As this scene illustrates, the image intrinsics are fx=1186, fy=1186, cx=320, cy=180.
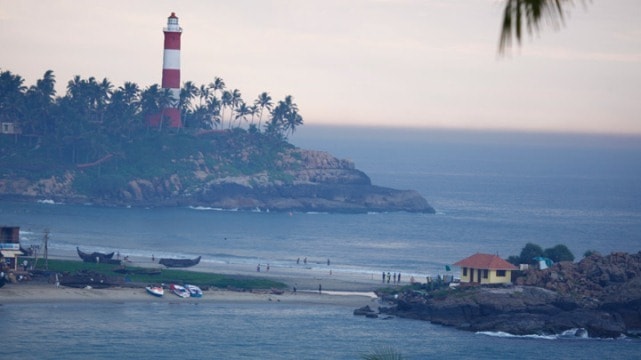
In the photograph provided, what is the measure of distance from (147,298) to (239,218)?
60360 millimetres

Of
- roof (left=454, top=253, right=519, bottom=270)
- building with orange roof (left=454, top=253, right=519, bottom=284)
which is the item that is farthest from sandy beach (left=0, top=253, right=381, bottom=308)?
roof (left=454, top=253, right=519, bottom=270)

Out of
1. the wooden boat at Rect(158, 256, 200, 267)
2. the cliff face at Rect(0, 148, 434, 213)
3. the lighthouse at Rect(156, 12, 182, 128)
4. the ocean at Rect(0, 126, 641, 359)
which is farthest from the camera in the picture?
the cliff face at Rect(0, 148, 434, 213)

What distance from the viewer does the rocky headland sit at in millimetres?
55281

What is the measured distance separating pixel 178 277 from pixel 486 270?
18.2 metres

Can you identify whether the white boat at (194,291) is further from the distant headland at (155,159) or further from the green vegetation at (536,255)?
the distant headland at (155,159)

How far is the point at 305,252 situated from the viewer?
305 feet

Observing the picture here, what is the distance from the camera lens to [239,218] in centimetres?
12294

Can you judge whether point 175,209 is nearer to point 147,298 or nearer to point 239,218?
point 239,218

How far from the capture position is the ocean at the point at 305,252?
50.8 meters

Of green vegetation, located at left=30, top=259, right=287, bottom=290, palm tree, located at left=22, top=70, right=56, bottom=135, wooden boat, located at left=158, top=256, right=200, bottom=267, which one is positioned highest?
palm tree, located at left=22, top=70, right=56, bottom=135

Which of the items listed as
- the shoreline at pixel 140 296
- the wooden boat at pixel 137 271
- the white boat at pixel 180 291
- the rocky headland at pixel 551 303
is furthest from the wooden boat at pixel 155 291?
the rocky headland at pixel 551 303

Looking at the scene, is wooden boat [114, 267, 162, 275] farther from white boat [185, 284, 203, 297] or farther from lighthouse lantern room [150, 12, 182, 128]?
lighthouse lantern room [150, 12, 182, 128]

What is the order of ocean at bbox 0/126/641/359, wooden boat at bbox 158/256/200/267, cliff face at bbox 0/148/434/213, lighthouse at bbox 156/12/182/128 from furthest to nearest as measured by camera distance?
cliff face at bbox 0/148/434/213 < lighthouse at bbox 156/12/182/128 < wooden boat at bbox 158/256/200/267 < ocean at bbox 0/126/641/359

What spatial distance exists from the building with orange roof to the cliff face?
70.4m
